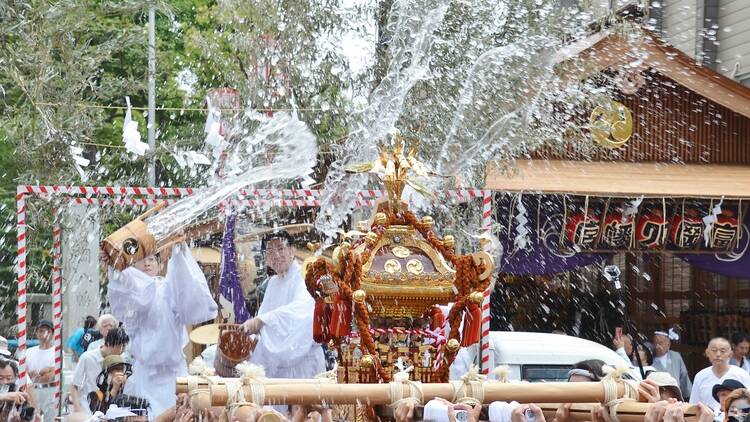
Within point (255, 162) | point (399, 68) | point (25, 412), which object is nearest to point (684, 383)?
point (399, 68)

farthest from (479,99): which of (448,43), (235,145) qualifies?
(235,145)

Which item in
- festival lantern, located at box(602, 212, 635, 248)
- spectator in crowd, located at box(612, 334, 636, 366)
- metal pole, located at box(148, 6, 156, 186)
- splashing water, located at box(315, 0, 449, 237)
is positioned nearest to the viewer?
spectator in crowd, located at box(612, 334, 636, 366)

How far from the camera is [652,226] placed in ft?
37.8

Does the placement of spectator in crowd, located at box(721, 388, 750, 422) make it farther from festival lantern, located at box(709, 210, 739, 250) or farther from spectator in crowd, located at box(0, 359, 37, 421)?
festival lantern, located at box(709, 210, 739, 250)

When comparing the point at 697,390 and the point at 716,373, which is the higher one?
the point at 716,373

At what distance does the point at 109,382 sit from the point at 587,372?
3.47 metres

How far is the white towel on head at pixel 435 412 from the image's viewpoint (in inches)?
194

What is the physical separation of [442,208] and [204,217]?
249 centimetres

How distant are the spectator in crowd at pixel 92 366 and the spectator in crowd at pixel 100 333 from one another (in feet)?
0.82

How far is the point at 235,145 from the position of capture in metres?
12.9

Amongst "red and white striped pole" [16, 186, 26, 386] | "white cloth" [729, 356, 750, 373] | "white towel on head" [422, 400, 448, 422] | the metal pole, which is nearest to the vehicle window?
"white cloth" [729, 356, 750, 373]

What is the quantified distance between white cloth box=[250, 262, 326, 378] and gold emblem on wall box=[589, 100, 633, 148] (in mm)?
4422

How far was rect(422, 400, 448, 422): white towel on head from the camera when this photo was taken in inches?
194

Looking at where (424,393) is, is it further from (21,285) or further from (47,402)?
(47,402)
